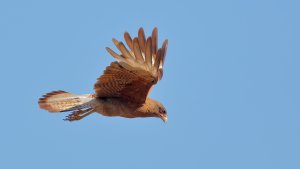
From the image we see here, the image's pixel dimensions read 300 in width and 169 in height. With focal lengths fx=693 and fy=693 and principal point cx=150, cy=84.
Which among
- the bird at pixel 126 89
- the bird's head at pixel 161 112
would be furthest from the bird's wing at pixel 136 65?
the bird's head at pixel 161 112

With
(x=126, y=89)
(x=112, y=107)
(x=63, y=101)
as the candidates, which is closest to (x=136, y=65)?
(x=126, y=89)

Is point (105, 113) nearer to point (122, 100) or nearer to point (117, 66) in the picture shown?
point (122, 100)

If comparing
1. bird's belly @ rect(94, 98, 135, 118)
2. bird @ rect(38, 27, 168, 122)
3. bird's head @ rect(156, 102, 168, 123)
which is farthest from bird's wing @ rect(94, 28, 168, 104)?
bird's head @ rect(156, 102, 168, 123)

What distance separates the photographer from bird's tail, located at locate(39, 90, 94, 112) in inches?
508

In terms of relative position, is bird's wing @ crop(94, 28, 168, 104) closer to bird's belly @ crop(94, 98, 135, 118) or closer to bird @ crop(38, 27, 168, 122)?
bird @ crop(38, 27, 168, 122)

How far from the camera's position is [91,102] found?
12844mm

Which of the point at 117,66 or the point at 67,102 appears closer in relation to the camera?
the point at 117,66

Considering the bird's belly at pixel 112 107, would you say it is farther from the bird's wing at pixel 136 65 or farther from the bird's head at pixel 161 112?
the bird's head at pixel 161 112

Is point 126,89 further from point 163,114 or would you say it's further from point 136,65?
point 163,114

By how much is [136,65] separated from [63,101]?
189 centimetres

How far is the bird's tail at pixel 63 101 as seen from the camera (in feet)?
42.3

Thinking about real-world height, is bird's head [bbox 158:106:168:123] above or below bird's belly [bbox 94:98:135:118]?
above

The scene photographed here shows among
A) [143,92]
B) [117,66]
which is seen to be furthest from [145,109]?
[117,66]

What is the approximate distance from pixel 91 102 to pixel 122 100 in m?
0.58
